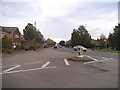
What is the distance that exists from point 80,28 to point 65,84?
85.7 m

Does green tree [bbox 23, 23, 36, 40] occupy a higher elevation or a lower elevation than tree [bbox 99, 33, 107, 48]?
higher

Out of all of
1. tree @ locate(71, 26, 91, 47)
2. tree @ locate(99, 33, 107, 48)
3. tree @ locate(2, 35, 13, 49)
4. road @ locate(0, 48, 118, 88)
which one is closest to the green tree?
tree @ locate(71, 26, 91, 47)

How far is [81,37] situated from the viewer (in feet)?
271

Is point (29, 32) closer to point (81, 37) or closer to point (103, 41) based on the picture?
point (81, 37)

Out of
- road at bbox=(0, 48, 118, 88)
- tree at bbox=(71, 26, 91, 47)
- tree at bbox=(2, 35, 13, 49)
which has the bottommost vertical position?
road at bbox=(0, 48, 118, 88)

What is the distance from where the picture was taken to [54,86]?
682cm

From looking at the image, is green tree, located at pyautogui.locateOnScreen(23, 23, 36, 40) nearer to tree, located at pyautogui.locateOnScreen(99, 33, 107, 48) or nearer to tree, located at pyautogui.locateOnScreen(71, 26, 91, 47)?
tree, located at pyautogui.locateOnScreen(71, 26, 91, 47)

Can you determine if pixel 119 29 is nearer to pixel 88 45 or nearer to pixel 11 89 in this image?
pixel 88 45

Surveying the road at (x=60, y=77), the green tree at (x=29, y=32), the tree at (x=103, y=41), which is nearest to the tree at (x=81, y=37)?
the tree at (x=103, y=41)

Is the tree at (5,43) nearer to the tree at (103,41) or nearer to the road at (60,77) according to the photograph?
the road at (60,77)

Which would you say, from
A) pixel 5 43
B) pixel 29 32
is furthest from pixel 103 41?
pixel 5 43

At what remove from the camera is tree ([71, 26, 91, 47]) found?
79.7 m

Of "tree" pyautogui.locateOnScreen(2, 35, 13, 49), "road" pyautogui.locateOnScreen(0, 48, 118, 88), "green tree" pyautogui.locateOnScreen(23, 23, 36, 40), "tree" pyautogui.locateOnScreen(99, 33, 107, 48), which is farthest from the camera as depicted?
"tree" pyautogui.locateOnScreen(99, 33, 107, 48)

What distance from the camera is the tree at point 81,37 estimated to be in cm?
7969
